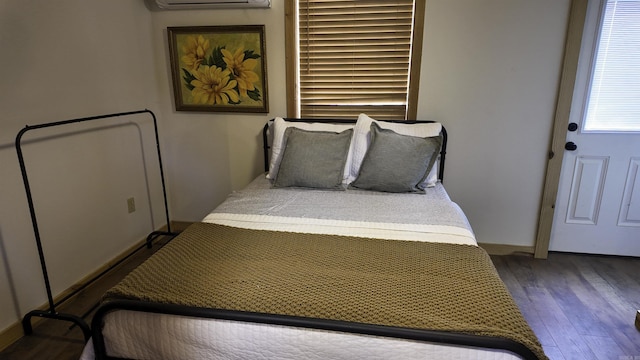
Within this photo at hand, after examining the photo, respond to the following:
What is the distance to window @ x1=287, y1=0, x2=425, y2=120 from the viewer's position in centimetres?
262

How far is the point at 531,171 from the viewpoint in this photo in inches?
106

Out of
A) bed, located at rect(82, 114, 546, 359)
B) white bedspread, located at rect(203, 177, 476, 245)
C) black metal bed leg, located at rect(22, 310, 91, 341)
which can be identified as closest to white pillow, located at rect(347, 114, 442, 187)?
white bedspread, located at rect(203, 177, 476, 245)

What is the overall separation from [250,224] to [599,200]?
2.51 metres

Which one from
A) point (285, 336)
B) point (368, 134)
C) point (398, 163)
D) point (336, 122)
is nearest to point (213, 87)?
point (336, 122)

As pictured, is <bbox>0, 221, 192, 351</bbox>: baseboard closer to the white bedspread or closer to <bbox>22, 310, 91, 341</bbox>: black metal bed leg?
<bbox>22, 310, 91, 341</bbox>: black metal bed leg

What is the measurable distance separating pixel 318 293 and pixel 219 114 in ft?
6.97

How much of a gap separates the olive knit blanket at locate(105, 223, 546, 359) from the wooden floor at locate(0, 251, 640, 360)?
92cm

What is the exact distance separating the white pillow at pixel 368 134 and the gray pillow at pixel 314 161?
8cm

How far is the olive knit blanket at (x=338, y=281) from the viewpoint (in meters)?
1.15

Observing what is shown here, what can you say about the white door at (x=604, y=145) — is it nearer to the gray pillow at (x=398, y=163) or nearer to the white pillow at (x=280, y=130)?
the gray pillow at (x=398, y=163)

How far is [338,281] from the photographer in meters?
1.32

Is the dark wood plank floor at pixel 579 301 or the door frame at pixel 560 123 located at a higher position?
the door frame at pixel 560 123

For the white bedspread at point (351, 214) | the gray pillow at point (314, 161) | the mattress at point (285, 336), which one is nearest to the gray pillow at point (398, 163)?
the white bedspread at point (351, 214)

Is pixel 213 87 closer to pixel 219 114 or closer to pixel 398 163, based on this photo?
pixel 219 114
